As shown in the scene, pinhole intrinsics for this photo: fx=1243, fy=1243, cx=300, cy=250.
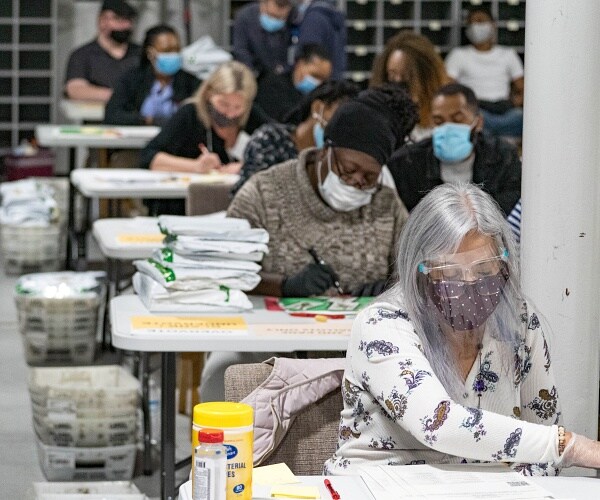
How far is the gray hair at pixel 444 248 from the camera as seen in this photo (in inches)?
100

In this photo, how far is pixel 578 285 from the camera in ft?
9.85

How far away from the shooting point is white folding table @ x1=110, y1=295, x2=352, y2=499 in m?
3.44

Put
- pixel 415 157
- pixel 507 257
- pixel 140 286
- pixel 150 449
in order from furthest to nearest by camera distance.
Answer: pixel 415 157 → pixel 150 449 → pixel 140 286 → pixel 507 257

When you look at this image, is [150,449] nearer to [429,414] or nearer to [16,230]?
[429,414]

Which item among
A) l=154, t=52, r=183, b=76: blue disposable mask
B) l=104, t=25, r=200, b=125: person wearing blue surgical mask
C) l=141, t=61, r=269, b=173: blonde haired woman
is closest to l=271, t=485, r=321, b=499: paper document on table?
l=141, t=61, r=269, b=173: blonde haired woman

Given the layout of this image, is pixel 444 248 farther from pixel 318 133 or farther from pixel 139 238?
pixel 318 133

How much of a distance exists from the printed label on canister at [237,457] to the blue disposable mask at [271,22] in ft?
24.2

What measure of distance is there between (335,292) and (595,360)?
3.97 feet

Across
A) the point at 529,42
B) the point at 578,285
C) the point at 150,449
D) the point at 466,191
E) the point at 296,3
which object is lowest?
the point at 150,449

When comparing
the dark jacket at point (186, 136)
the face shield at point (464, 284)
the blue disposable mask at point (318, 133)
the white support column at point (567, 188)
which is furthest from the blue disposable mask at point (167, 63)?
the face shield at point (464, 284)

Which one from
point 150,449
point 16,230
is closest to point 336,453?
point 150,449

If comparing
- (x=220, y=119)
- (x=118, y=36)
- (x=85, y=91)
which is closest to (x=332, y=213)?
(x=220, y=119)

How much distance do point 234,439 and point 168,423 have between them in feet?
5.11

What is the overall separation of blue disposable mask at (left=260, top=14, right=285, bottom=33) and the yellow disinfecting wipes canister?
7.36 m
